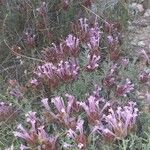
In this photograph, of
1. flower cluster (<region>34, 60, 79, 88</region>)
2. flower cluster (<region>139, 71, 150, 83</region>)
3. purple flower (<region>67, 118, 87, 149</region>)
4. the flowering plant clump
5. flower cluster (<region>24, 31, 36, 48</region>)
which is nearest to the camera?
purple flower (<region>67, 118, 87, 149</region>)

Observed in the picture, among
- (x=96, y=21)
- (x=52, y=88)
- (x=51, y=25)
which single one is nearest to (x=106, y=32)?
(x=96, y=21)

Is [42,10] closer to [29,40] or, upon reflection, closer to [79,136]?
[29,40]

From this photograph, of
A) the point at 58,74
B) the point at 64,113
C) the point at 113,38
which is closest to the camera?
the point at 64,113

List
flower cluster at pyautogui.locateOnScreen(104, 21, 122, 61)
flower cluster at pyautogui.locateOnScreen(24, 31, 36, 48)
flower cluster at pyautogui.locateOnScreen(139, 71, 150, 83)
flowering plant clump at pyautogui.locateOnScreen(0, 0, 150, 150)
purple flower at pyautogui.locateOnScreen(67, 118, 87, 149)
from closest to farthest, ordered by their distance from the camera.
→ purple flower at pyautogui.locateOnScreen(67, 118, 87, 149) < flowering plant clump at pyautogui.locateOnScreen(0, 0, 150, 150) < flower cluster at pyautogui.locateOnScreen(139, 71, 150, 83) < flower cluster at pyautogui.locateOnScreen(104, 21, 122, 61) < flower cluster at pyautogui.locateOnScreen(24, 31, 36, 48)

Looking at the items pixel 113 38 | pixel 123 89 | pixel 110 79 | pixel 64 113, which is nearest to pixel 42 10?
pixel 113 38

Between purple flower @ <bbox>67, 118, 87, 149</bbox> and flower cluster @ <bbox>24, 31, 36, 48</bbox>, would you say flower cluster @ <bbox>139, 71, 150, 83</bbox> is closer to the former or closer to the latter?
purple flower @ <bbox>67, 118, 87, 149</bbox>

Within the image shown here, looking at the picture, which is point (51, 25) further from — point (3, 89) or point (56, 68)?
point (56, 68)

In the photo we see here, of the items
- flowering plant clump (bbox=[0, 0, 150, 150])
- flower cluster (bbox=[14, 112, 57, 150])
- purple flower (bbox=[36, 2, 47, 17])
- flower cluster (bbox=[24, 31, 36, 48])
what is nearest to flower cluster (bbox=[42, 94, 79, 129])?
flowering plant clump (bbox=[0, 0, 150, 150])

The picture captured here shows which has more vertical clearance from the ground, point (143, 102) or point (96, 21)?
point (96, 21)

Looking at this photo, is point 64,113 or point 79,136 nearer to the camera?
point 79,136
